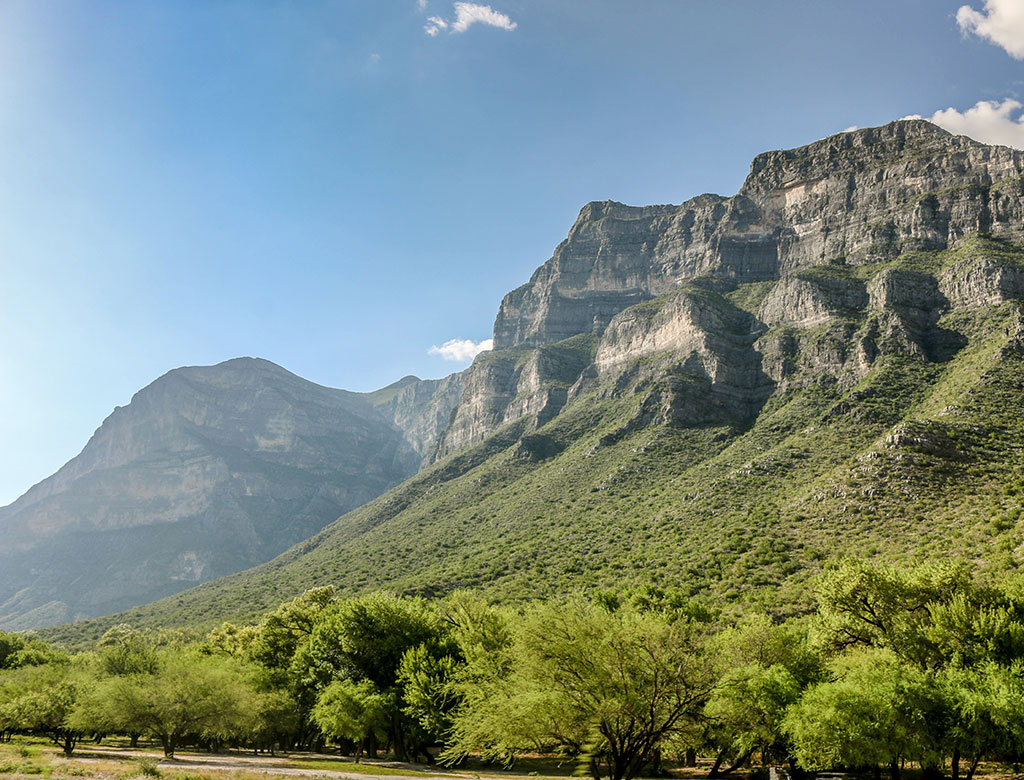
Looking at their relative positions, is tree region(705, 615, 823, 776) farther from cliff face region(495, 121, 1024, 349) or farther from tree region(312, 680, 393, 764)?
cliff face region(495, 121, 1024, 349)

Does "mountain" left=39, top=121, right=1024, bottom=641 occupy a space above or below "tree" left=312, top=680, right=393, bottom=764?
above

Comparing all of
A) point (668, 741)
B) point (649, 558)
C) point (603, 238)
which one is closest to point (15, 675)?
point (668, 741)

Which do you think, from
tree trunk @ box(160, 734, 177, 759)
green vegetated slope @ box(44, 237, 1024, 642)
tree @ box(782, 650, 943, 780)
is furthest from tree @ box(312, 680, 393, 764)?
green vegetated slope @ box(44, 237, 1024, 642)

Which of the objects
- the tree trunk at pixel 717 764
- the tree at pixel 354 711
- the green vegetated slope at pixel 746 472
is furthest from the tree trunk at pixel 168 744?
the tree trunk at pixel 717 764

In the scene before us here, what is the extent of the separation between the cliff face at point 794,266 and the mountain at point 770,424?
520 millimetres

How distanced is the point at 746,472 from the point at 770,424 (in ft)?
55.7

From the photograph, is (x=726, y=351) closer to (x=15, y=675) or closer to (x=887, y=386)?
(x=887, y=386)

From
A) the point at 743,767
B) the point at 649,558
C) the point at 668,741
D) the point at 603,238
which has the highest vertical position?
the point at 603,238

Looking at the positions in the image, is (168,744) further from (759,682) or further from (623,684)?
(759,682)

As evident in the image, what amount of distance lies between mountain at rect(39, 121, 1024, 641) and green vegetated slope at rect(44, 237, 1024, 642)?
36 centimetres

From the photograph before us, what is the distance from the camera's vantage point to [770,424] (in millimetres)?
89875

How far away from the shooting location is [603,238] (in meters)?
195

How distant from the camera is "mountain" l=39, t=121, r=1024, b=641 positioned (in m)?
57.9

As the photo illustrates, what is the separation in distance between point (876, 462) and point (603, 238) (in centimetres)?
14313
